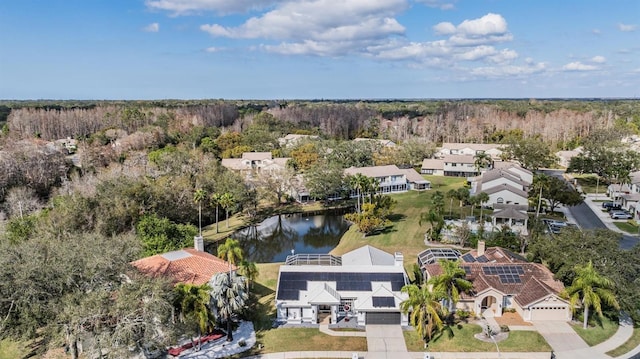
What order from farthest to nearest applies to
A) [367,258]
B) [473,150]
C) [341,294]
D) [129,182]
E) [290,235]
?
1. [473,150]
2. [290,235]
3. [129,182]
4. [367,258]
5. [341,294]

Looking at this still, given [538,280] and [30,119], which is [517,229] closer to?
[538,280]

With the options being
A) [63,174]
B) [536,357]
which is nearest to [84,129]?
[63,174]

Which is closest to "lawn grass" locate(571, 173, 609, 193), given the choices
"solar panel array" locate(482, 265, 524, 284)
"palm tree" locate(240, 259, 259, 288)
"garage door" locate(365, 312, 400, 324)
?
"solar panel array" locate(482, 265, 524, 284)

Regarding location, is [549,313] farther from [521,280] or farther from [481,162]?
[481,162]

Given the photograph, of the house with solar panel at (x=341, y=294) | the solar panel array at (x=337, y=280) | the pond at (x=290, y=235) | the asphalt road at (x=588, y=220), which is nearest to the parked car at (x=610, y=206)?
the asphalt road at (x=588, y=220)

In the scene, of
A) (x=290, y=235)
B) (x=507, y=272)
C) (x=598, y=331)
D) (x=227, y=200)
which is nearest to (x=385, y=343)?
(x=507, y=272)

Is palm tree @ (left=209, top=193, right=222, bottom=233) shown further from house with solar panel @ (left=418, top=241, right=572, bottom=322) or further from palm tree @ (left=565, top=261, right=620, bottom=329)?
palm tree @ (left=565, top=261, right=620, bottom=329)

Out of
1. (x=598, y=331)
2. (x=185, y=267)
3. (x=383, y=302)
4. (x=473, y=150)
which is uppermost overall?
(x=473, y=150)
